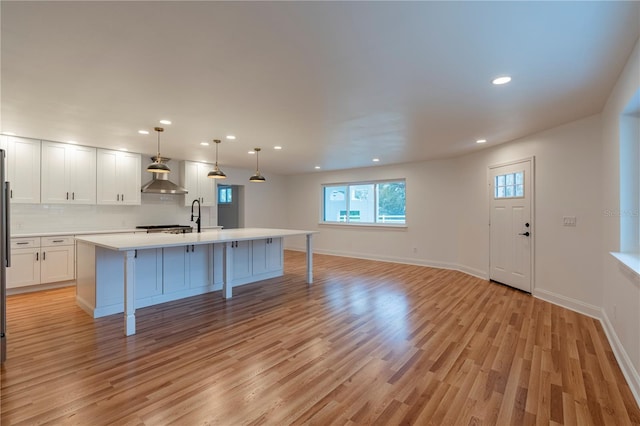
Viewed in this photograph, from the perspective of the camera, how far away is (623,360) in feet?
8.02

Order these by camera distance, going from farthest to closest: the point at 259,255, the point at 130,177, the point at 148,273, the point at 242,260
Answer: the point at 130,177, the point at 259,255, the point at 242,260, the point at 148,273

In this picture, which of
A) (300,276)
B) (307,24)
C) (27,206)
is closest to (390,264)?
(300,276)

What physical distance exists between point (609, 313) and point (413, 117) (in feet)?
9.66

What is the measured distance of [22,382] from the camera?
7.32 ft

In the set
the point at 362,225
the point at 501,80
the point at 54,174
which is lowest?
the point at 362,225

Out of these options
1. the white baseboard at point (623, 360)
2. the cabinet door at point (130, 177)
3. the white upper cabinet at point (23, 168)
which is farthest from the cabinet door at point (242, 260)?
the white baseboard at point (623, 360)

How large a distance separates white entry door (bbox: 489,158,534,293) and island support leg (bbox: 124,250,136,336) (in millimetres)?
5285

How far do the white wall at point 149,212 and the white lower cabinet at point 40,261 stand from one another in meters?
0.52

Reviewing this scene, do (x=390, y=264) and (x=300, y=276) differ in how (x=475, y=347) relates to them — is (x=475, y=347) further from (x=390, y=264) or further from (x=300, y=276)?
(x=390, y=264)

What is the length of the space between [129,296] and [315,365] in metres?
2.10

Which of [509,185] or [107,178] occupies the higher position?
[107,178]

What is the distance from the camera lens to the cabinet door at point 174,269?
13.7 ft

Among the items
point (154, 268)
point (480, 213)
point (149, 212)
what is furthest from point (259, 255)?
point (480, 213)

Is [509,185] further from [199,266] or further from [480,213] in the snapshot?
[199,266]
